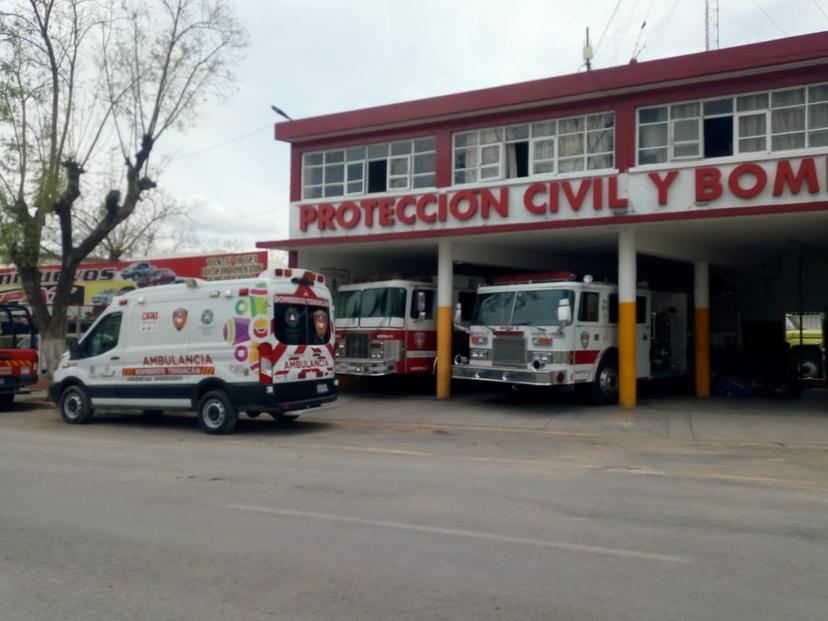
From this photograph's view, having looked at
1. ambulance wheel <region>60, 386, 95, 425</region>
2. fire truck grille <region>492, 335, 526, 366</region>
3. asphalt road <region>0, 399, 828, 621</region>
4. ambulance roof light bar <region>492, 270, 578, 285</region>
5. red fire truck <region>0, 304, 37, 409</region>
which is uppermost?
ambulance roof light bar <region>492, 270, 578, 285</region>

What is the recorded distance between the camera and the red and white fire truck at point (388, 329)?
18.0 m

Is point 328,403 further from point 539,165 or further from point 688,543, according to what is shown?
point 688,543

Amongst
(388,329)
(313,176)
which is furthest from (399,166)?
(388,329)

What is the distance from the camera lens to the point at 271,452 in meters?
11.3

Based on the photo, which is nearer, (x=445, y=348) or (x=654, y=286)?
Result: (x=445, y=348)

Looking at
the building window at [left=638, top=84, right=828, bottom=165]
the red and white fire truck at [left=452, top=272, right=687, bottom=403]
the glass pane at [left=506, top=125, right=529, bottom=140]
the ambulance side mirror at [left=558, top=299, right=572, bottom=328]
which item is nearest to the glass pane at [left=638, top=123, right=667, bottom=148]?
the building window at [left=638, top=84, right=828, bottom=165]

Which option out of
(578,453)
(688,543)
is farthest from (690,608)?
(578,453)

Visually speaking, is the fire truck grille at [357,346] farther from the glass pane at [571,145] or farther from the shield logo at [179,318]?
the glass pane at [571,145]

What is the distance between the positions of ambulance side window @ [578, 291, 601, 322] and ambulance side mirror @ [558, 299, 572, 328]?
2.32 ft

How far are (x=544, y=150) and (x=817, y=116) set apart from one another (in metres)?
5.54

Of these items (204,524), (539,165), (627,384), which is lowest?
(204,524)

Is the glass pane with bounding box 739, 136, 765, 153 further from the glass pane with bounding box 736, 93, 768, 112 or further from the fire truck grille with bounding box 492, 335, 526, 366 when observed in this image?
the fire truck grille with bounding box 492, 335, 526, 366

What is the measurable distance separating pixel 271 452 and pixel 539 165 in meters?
9.69

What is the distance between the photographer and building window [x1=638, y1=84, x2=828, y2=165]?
48.6 ft
